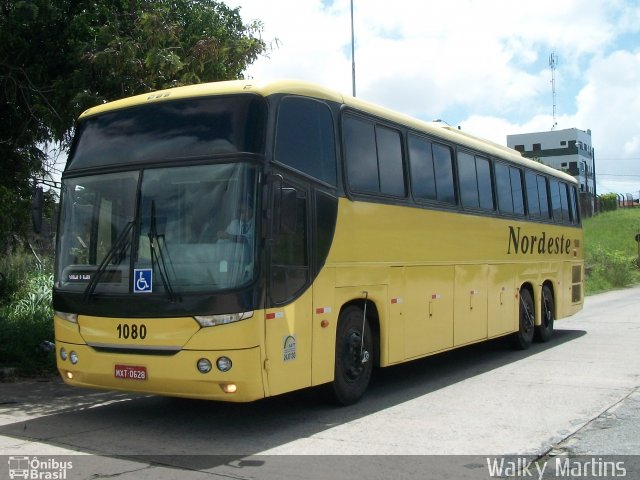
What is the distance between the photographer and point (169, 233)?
23.4 feet

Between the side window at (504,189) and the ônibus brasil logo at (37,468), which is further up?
the side window at (504,189)

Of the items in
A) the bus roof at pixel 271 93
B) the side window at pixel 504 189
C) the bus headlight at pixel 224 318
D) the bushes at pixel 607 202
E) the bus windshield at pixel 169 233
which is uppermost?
the bushes at pixel 607 202

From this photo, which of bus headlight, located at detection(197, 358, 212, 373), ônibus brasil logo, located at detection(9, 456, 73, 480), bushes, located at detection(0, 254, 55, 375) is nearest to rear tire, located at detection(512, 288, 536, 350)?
bushes, located at detection(0, 254, 55, 375)

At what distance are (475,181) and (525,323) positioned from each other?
350 centimetres

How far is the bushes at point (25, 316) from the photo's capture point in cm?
1112

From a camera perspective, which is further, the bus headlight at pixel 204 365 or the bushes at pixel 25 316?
the bushes at pixel 25 316

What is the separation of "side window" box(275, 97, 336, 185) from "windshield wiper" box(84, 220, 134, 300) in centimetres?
164

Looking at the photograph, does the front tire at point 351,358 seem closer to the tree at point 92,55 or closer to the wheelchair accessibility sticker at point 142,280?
the wheelchair accessibility sticker at point 142,280

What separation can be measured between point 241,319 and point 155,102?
101 inches

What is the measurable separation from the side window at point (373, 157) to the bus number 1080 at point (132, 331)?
2914 millimetres

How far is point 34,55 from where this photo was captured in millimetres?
12188

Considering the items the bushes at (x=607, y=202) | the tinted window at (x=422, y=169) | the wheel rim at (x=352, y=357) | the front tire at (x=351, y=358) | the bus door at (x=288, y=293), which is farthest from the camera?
the bushes at (x=607, y=202)

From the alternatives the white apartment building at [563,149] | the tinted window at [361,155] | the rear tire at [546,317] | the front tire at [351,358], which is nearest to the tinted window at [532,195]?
the rear tire at [546,317]

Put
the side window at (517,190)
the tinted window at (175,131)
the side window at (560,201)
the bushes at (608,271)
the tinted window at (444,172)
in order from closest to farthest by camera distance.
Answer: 1. the tinted window at (175,131)
2. the tinted window at (444,172)
3. the side window at (517,190)
4. the side window at (560,201)
5. the bushes at (608,271)
